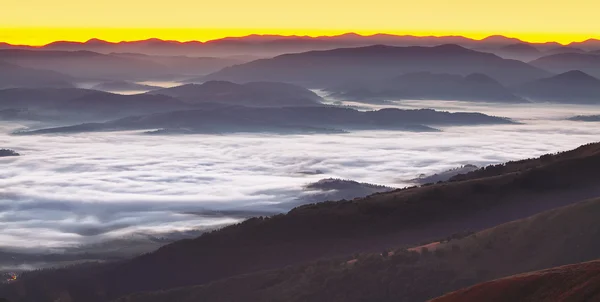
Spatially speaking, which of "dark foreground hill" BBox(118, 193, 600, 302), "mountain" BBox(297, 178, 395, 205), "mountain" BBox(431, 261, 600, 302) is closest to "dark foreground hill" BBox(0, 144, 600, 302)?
"dark foreground hill" BBox(118, 193, 600, 302)

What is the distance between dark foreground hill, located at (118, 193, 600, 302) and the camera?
172 ft

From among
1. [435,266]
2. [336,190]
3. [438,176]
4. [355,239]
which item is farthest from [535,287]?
[438,176]

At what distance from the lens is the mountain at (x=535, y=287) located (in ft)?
98.9

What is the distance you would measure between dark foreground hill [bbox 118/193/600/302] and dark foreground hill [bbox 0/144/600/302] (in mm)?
110

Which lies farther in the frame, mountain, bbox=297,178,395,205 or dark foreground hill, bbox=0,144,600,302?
mountain, bbox=297,178,395,205

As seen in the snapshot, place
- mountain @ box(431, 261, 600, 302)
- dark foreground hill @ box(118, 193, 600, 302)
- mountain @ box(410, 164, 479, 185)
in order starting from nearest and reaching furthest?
mountain @ box(431, 261, 600, 302) < dark foreground hill @ box(118, 193, 600, 302) < mountain @ box(410, 164, 479, 185)

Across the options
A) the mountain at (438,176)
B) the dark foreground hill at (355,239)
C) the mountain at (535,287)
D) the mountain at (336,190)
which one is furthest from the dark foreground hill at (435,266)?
the mountain at (438,176)

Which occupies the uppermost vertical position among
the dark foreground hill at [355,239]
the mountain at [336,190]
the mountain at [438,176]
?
the mountain at [438,176]

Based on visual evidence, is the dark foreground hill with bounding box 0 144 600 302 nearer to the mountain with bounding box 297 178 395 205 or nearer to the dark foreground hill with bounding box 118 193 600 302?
the dark foreground hill with bounding box 118 193 600 302

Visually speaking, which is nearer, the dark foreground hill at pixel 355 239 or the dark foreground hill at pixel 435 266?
the dark foreground hill at pixel 435 266

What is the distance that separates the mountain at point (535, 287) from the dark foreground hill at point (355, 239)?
74.5 ft

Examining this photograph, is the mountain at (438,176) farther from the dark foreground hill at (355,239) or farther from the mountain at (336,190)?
the dark foreground hill at (355,239)

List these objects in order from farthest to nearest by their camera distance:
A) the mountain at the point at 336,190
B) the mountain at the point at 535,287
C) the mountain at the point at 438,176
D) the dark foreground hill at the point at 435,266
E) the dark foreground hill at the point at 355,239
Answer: the mountain at the point at 438,176 → the mountain at the point at 336,190 → the dark foreground hill at the point at 355,239 → the dark foreground hill at the point at 435,266 → the mountain at the point at 535,287

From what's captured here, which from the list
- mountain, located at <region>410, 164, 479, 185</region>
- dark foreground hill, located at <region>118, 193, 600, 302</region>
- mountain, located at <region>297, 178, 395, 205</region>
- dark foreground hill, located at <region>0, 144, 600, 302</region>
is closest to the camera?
dark foreground hill, located at <region>118, 193, 600, 302</region>
